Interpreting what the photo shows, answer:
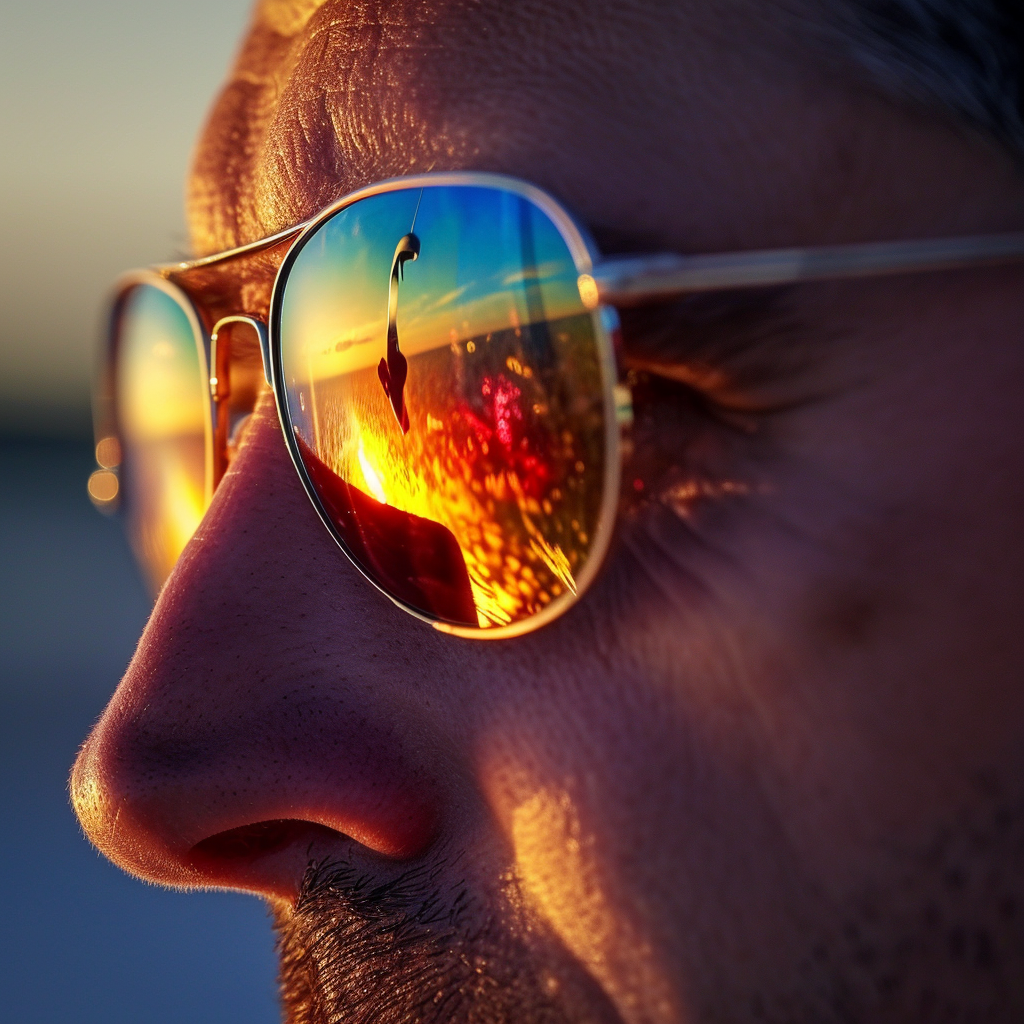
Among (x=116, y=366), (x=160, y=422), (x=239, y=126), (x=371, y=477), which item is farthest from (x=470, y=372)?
(x=116, y=366)

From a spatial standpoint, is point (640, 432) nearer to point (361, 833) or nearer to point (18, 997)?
point (361, 833)

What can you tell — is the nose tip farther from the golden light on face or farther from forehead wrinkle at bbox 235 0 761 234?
forehead wrinkle at bbox 235 0 761 234

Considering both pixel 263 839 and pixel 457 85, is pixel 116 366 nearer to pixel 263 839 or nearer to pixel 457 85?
pixel 263 839

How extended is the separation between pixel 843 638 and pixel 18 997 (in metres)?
4.35

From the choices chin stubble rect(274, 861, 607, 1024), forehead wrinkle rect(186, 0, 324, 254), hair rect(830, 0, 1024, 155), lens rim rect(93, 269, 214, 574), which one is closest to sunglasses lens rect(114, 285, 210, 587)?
lens rim rect(93, 269, 214, 574)

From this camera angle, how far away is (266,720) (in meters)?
1.01

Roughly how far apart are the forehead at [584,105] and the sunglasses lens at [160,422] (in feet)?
1.88

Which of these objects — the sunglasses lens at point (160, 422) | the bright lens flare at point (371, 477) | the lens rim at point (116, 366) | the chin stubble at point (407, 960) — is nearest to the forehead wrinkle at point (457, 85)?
the bright lens flare at point (371, 477)

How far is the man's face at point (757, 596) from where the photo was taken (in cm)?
68

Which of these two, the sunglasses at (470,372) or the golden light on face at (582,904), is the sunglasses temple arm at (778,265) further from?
the golden light on face at (582,904)

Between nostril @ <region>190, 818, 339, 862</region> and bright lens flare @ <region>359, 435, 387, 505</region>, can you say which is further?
nostril @ <region>190, 818, 339, 862</region>

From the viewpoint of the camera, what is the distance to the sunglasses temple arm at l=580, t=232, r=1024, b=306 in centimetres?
66

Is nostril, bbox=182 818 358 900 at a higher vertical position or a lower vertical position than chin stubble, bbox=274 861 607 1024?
higher

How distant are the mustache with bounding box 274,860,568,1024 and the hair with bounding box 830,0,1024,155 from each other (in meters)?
0.77
